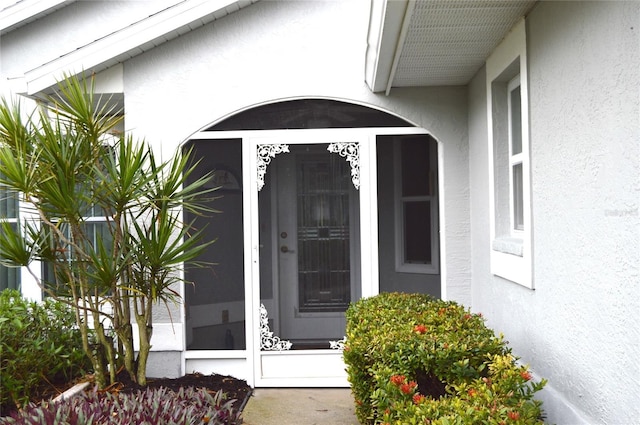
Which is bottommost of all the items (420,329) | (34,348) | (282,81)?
(34,348)

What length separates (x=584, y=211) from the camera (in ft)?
11.4

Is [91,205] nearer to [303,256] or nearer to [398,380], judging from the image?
[303,256]

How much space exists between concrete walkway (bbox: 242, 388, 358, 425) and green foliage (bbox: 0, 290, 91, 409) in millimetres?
1566

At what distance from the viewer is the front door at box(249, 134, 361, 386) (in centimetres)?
671

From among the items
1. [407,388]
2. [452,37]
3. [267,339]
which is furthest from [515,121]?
[267,339]

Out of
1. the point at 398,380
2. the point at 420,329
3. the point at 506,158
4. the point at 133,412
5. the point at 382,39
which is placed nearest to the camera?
the point at 398,380

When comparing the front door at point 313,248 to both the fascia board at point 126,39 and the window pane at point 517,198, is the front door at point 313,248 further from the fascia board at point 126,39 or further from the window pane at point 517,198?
the window pane at point 517,198

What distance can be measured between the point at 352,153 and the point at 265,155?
831mm

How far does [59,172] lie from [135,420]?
228 cm

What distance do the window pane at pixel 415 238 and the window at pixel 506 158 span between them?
1.28 m

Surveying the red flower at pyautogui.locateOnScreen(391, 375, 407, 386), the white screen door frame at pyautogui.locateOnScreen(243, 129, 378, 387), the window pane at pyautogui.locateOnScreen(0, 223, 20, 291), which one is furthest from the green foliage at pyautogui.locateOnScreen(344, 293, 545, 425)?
the window pane at pyautogui.locateOnScreen(0, 223, 20, 291)

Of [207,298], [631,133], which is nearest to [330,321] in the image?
[207,298]

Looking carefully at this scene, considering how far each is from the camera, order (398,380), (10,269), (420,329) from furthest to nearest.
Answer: (10,269), (420,329), (398,380)

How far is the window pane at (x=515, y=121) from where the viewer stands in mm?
5125
